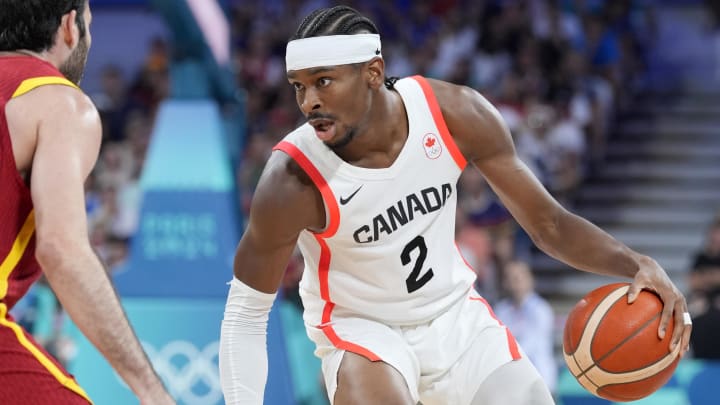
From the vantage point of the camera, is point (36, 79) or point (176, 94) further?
point (176, 94)

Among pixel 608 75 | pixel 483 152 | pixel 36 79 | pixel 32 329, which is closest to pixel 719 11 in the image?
pixel 608 75

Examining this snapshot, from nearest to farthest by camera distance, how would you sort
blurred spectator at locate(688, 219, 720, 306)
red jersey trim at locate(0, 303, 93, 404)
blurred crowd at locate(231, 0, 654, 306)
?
red jersey trim at locate(0, 303, 93, 404), blurred spectator at locate(688, 219, 720, 306), blurred crowd at locate(231, 0, 654, 306)

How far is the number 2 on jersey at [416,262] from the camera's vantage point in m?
3.92

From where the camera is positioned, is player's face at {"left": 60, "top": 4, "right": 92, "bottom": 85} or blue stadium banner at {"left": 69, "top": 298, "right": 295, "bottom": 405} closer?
player's face at {"left": 60, "top": 4, "right": 92, "bottom": 85}

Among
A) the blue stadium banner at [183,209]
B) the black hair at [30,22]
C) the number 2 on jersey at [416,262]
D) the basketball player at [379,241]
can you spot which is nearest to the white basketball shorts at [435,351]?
the basketball player at [379,241]

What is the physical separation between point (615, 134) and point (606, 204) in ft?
3.61

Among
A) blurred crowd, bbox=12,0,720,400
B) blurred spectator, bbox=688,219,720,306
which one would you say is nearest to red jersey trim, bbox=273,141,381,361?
blurred spectator, bbox=688,219,720,306

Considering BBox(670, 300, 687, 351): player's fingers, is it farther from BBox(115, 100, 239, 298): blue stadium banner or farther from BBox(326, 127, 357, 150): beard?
BBox(115, 100, 239, 298): blue stadium banner

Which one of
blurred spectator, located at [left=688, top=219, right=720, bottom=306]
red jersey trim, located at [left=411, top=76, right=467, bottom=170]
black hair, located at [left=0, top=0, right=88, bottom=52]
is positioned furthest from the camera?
blurred spectator, located at [left=688, top=219, right=720, bottom=306]

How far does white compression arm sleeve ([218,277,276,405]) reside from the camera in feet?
12.7

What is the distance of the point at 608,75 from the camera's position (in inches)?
463

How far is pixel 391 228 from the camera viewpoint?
3.88 m

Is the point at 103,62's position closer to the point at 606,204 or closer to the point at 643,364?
the point at 606,204

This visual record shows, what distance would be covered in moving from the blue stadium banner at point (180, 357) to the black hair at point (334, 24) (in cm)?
320
